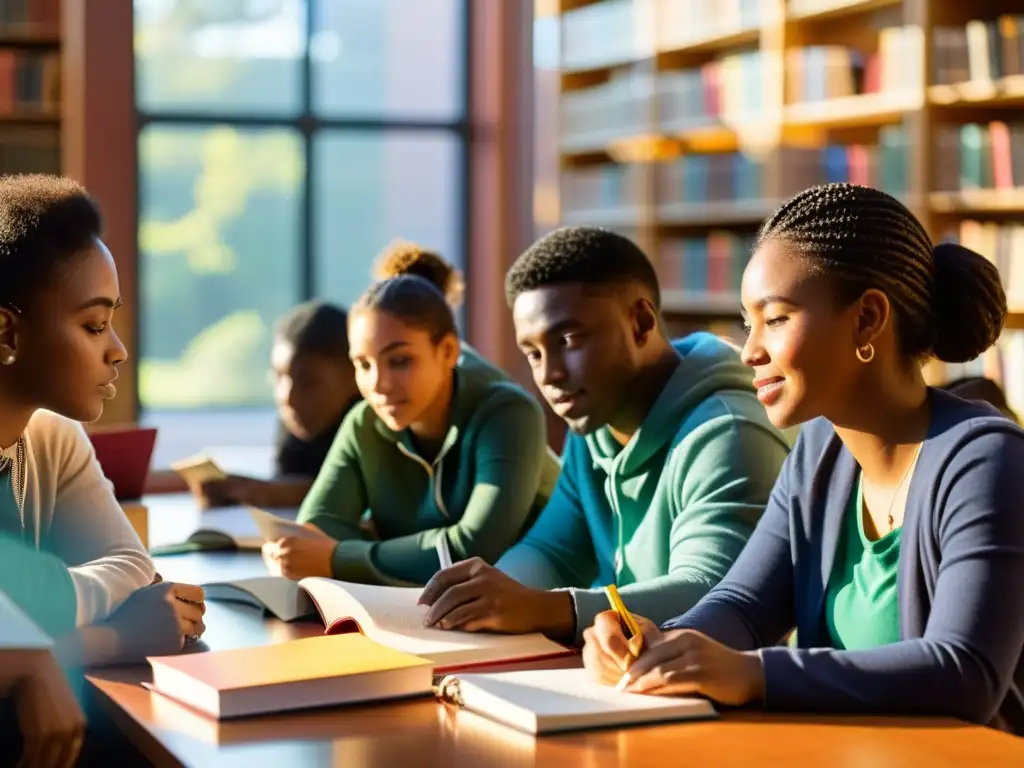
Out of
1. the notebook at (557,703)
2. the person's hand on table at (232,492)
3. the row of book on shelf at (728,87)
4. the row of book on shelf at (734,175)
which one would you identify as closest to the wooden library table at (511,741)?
the notebook at (557,703)

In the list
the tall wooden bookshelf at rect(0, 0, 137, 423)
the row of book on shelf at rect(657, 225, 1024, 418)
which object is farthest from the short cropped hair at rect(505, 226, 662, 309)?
the tall wooden bookshelf at rect(0, 0, 137, 423)

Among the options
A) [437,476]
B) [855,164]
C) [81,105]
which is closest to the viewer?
[437,476]

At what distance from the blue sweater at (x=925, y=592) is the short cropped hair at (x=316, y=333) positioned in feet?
5.33

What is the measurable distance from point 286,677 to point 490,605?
1.12 ft

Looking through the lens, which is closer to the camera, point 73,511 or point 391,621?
point 391,621

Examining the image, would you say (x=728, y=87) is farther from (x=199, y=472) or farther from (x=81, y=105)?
(x=199, y=472)

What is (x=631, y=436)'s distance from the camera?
2.09 m

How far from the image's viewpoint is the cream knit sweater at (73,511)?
175 centimetres

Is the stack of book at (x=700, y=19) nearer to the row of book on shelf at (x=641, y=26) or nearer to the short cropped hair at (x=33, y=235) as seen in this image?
the row of book on shelf at (x=641, y=26)

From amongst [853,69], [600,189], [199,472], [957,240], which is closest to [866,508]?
[199,472]

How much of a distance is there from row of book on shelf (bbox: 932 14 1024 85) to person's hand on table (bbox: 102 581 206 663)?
3.67 meters

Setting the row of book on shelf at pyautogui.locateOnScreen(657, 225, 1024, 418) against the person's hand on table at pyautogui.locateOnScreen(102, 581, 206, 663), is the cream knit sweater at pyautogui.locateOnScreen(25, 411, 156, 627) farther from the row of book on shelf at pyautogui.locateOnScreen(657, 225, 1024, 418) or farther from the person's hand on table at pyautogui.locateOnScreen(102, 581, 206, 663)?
the row of book on shelf at pyautogui.locateOnScreen(657, 225, 1024, 418)

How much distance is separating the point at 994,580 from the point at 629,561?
0.78 metres

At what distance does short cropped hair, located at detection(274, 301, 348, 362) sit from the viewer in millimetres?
3082
